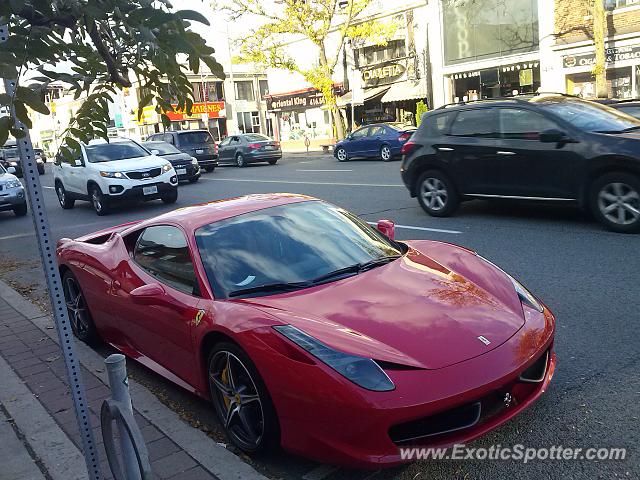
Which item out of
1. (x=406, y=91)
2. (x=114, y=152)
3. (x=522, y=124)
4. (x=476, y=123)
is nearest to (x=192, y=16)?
(x=522, y=124)

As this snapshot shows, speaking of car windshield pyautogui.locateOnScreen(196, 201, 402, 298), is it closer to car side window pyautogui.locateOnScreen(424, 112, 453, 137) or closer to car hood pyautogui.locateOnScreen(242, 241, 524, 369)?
car hood pyautogui.locateOnScreen(242, 241, 524, 369)

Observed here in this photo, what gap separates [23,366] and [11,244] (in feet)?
24.4

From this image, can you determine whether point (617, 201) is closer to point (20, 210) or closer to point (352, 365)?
point (352, 365)

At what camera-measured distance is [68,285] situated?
553 centimetres

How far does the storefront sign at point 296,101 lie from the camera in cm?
3953

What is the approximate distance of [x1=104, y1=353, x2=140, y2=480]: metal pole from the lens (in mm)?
2443

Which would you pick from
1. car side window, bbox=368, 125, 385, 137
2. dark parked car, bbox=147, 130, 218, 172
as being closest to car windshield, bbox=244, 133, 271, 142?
dark parked car, bbox=147, 130, 218, 172

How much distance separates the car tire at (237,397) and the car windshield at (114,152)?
12335mm

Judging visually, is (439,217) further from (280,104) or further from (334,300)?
(280,104)

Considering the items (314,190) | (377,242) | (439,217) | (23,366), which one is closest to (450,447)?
(377,242)

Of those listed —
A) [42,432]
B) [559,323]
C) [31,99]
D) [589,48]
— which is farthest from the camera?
[589,48]

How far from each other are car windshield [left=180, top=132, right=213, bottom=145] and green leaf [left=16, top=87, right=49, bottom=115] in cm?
2270

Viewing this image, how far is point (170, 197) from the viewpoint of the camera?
14.8 metres

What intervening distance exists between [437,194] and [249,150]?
59.5ft
